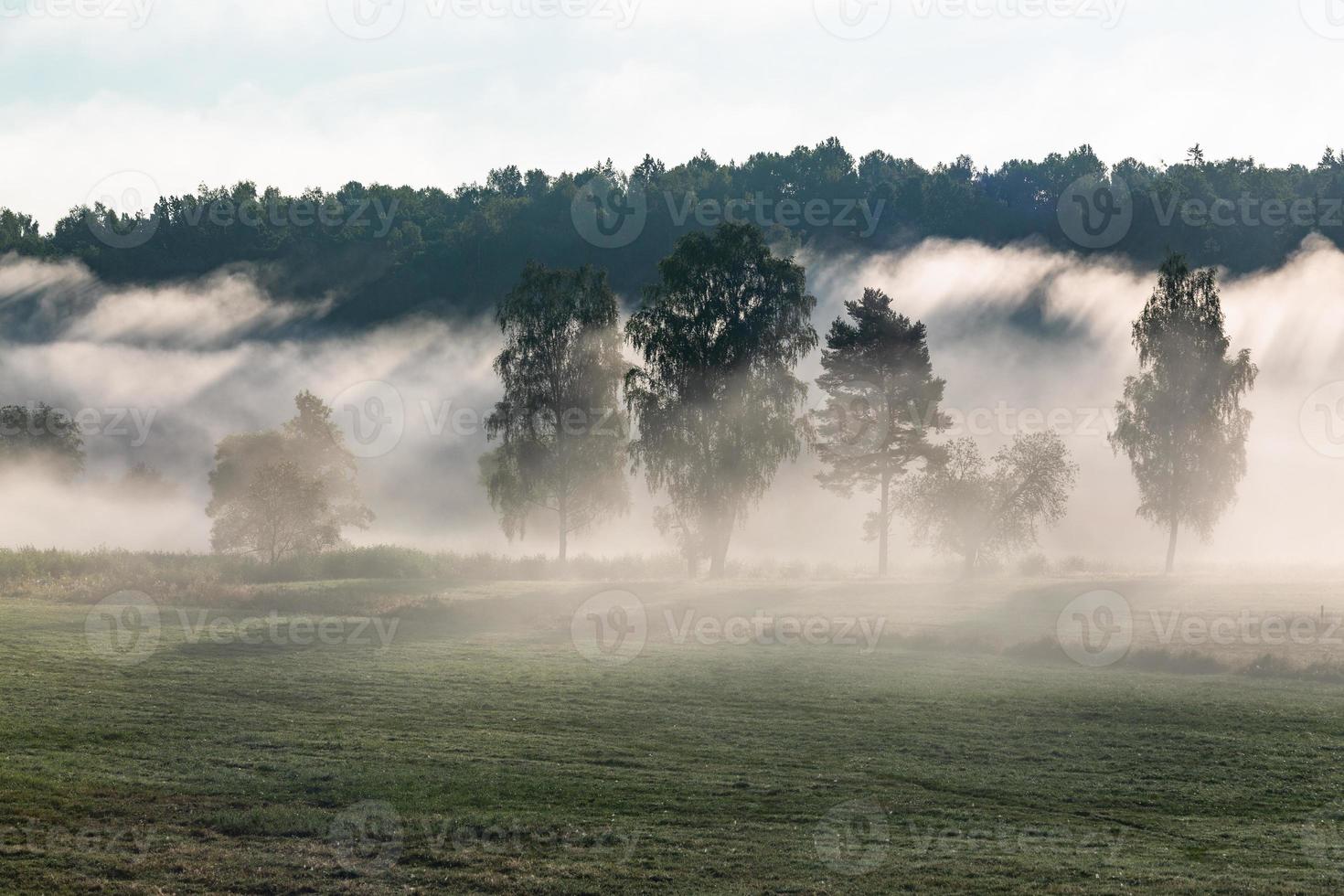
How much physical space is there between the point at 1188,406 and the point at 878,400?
2213 cm

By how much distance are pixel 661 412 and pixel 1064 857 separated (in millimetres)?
48768

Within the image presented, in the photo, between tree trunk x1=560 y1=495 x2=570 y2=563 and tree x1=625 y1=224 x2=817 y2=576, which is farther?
tree trunk x1=560 y1=495 x2=570 y2=563

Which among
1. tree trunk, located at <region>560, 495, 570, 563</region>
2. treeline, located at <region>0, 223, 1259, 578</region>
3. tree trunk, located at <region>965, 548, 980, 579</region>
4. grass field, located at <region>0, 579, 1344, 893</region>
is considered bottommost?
grass field, located at <region>0, 579, 1344, 893</region>

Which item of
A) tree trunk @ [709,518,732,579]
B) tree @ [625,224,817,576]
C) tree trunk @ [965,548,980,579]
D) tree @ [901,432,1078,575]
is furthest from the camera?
tree trunk @ [965,548,980,579]

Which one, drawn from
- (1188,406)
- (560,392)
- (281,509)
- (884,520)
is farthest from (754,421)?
(1188,406)

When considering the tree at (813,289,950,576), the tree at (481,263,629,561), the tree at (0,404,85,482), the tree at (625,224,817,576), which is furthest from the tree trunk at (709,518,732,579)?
the tree at (0,404,85,482)

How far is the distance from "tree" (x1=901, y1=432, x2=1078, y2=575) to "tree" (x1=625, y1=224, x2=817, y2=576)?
8.80 meters

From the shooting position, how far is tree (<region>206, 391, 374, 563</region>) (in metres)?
63.9

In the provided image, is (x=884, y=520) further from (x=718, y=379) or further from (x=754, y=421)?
(x=718, y=379)

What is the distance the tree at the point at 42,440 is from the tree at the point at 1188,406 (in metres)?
100

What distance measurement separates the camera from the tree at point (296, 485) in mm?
63938

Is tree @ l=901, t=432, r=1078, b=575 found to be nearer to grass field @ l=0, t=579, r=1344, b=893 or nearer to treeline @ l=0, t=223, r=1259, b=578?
treeline @ l=0, t=223, r=1259, b=578

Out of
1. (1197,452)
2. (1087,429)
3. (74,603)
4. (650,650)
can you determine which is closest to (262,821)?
(650,650)

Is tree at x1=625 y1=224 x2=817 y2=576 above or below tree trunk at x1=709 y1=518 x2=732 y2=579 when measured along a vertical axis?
above
